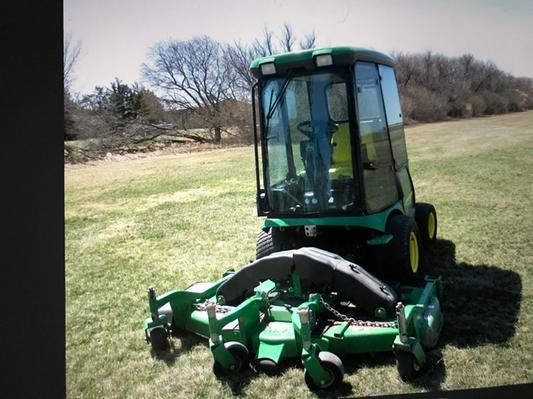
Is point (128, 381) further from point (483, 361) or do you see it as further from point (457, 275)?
point (457, 275)

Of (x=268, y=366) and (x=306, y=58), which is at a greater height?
(x=306, y=58)

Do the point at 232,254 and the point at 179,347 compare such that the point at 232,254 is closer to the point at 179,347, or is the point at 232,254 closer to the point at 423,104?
the point at 179,347

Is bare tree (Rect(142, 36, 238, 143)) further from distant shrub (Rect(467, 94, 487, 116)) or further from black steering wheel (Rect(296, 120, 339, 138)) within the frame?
distant shrub (Rect(467, 94, 487, 116))

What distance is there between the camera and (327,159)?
310 centimetres

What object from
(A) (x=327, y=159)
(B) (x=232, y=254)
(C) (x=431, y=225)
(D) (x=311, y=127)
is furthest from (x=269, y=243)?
(C) (x=431, y=225)

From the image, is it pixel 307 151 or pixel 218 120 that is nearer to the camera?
pixel 307 151

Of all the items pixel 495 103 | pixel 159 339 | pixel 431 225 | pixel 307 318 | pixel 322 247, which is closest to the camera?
pixel 307 318

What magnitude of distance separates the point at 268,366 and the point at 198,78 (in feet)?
6.08

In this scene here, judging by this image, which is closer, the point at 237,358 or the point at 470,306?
the point at 237,358
